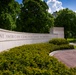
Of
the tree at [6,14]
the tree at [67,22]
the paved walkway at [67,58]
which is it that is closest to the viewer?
the paved walkway at [67,58]

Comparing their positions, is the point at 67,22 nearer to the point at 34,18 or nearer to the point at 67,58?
the point at 34,18

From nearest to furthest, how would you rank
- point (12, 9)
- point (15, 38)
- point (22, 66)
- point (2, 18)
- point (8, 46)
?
point (22, 66), point (8, 46), point (15, 38), point (2, 18), point (12, 9)

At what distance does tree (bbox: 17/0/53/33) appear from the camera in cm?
3180

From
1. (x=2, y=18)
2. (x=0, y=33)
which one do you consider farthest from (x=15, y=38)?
(x=2, y=18)

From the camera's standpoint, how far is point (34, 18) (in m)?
31.9

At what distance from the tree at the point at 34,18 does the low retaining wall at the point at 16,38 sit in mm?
3423

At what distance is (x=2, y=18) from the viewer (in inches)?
1049

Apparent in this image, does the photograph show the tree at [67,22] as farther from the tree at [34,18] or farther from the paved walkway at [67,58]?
the paved walkway at [67,58]

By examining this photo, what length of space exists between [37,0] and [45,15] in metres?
2.93

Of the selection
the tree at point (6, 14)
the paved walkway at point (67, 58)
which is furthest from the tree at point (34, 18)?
the paved walkway at point (67, 58)

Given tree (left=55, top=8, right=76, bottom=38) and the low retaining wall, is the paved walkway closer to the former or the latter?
the low retaining wall

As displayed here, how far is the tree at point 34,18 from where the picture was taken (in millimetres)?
31797

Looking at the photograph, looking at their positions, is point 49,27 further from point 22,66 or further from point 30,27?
point 22,66

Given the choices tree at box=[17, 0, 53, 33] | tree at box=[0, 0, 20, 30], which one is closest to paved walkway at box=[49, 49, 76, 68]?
tree at box=[0, 0, 20, 30]
